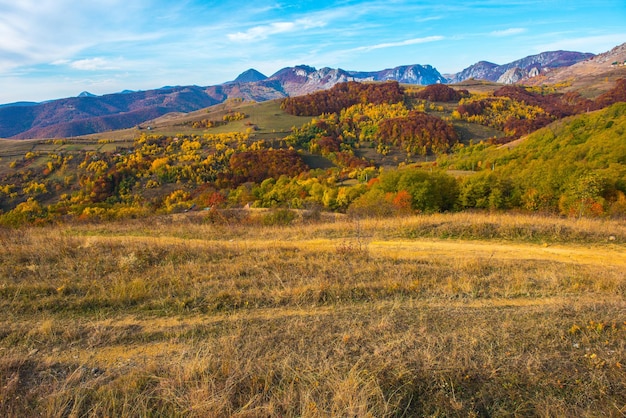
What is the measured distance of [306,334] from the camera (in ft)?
17.0

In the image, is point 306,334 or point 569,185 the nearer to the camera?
point 306,334

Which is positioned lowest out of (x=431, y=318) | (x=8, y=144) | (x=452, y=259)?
(x=452, y=259)

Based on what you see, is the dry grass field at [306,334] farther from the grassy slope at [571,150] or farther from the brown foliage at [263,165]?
the brown foliage at [263,165]

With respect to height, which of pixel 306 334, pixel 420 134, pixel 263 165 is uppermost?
pixel 420 134

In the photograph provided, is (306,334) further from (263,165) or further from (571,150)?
(263,165)

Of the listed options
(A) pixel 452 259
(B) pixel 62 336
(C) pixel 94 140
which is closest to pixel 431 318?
(A) pixel 452 259

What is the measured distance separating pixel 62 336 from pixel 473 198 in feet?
122

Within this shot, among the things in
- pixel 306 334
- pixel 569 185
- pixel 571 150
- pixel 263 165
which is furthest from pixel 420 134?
pixel 306 334

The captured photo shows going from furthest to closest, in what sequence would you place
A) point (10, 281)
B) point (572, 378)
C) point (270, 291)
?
point (10, 281), point (270, 291), point (572, 378)

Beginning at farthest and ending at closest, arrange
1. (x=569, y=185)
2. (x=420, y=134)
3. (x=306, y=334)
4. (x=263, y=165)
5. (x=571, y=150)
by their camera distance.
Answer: (x=420, y=134) → (x=263, y=165) → (x=571, y=150) → (x=569, y=185) → (x=306, y=334)

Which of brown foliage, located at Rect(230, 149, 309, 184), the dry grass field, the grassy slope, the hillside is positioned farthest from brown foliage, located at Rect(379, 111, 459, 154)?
the dry grass field

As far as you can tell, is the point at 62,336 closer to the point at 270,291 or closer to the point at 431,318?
the point at 270,291

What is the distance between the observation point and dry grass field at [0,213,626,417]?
3.76m

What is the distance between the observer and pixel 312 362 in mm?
4406
